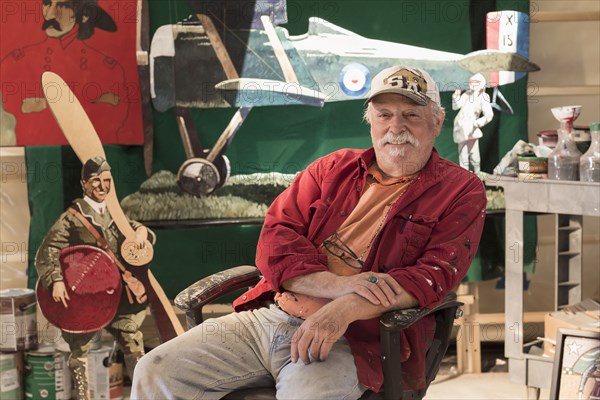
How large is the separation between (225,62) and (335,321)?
6.04 ft

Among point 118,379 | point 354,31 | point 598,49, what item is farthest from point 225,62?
point 598,49

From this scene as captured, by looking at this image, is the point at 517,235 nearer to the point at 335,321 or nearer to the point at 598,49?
the point at 598,49

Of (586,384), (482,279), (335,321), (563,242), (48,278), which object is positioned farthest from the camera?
(482,279)

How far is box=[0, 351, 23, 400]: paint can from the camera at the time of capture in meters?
3.46

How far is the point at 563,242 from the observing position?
361cm

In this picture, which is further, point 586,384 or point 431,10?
point 431,10

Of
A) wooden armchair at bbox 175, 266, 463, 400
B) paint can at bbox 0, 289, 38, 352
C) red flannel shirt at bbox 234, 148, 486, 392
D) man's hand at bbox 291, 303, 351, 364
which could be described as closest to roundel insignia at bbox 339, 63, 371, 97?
red flannel shirt at bbox 234, 148, 486, 392

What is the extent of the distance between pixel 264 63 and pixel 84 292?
4.10ft

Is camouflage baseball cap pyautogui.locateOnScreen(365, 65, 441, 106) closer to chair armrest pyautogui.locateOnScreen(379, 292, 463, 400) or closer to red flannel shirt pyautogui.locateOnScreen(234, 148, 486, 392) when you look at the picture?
red flannel shirt pyautogui.locateOnScreen(234, 148, 486, 392)

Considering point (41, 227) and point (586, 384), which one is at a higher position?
point (41, 227)

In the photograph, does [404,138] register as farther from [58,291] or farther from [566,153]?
[58,291]

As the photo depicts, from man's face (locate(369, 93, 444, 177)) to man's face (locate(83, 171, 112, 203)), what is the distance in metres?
1.39

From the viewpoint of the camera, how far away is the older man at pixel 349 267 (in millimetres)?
2170

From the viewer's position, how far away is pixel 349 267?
238 cm
